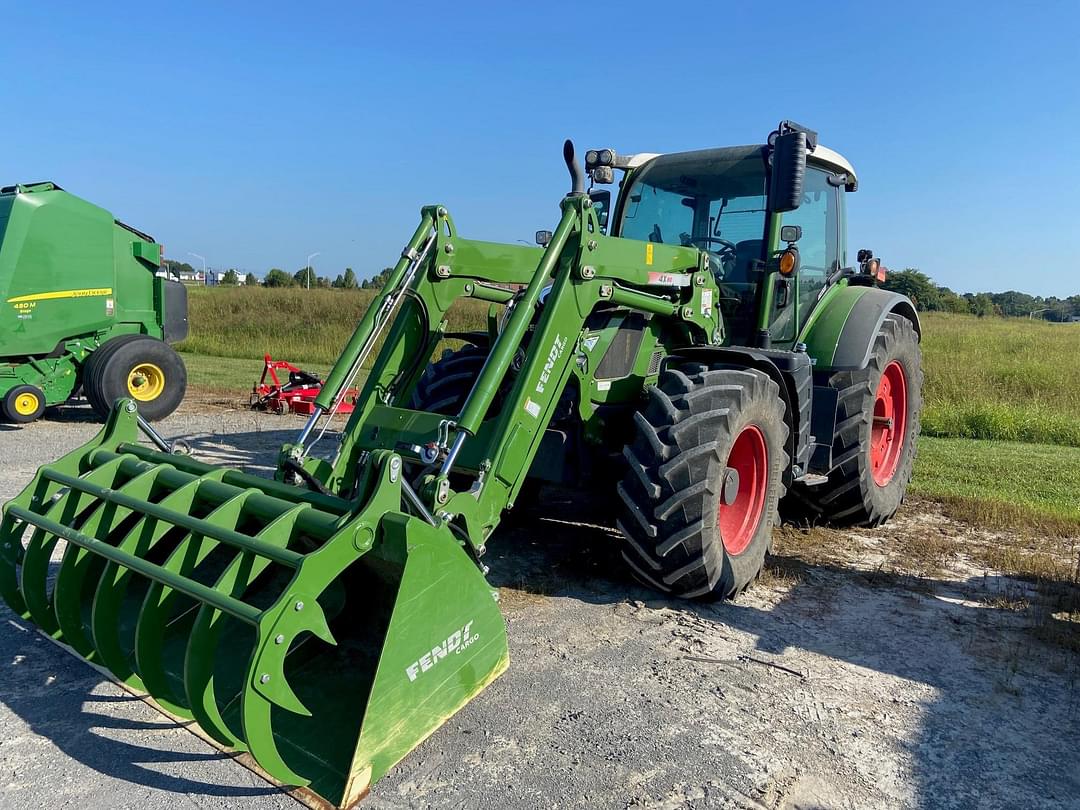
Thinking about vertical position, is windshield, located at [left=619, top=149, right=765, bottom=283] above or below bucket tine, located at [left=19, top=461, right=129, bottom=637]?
above

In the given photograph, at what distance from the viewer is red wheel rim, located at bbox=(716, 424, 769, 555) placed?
4664 millimetres

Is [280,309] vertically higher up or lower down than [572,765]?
higher up

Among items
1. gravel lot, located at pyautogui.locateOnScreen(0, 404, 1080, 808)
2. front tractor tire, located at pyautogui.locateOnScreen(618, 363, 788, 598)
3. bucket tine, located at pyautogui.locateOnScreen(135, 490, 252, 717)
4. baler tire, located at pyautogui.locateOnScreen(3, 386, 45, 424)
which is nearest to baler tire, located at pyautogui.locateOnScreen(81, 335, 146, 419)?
baler tire, located at pyautogui.locateOnScreen(3, 386, 45, 424)

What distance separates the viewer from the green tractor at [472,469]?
2826mm

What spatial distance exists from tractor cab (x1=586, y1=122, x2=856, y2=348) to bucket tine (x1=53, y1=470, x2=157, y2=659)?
12.0ft

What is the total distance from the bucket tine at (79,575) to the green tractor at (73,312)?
657 centimetres

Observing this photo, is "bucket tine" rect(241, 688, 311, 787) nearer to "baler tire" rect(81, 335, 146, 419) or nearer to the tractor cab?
the tractor cab

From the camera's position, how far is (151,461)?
3768mm

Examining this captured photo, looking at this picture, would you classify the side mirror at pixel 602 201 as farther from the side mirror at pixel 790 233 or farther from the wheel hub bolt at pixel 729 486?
the wheel hub bolt at pixel 729 486

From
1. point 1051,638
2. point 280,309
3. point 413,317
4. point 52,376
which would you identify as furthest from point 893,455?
point 280,309

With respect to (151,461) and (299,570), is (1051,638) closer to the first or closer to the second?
(299,570)

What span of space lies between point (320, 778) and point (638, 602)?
213 centimetres

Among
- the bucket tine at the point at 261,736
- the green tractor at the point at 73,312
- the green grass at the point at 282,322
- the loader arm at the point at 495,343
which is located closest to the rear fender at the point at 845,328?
the loader arm at the point at 495,343

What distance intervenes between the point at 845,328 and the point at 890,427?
1.17 m
